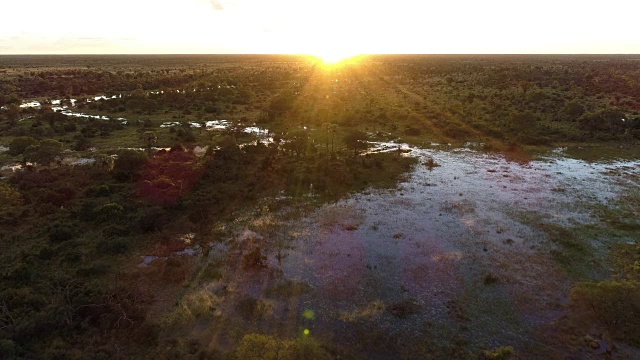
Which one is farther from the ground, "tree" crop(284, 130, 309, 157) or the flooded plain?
"tree" crop(284, 130, 309, 157)

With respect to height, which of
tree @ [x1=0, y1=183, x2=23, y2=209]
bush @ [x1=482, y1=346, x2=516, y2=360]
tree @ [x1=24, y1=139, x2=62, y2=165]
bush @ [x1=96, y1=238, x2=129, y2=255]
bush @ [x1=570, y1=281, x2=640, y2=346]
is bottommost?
bush @ [x1=482, y1=346, x2=516, y2=360]

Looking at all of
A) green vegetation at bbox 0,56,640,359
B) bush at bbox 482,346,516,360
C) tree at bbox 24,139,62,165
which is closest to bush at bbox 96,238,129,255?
green vegetation at bbox 0,56,640,359

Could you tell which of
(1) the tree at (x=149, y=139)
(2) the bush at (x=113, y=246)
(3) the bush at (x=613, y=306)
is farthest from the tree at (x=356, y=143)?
(3) the bush at (x=613, y=306)

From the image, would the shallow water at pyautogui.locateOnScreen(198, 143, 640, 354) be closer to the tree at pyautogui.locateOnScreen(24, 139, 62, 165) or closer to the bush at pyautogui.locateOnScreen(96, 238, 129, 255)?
the bush at pyautogui.locateOnScreen(96, 238, 129, 255)

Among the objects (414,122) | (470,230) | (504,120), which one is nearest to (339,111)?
(414,122)

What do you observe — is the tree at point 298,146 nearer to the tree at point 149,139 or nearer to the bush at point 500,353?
the tree at point 149,139
